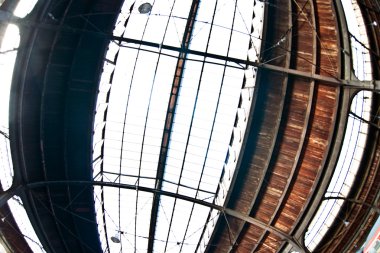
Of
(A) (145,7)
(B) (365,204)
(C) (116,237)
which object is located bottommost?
(C) (116,237)

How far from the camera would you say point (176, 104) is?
21.2 metres

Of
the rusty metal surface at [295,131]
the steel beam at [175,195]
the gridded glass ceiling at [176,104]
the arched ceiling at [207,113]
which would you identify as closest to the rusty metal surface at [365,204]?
the arched ceiling at [207,113]

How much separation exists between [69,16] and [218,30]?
860 centimetres

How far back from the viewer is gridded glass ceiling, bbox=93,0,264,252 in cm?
2011

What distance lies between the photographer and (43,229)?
2358cm

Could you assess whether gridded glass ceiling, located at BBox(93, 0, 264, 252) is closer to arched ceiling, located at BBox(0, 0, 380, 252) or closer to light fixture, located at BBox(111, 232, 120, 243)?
arched ceiling, located at BBox(0, 0, 380, 252)

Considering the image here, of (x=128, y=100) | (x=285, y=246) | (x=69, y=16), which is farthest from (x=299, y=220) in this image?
(x=69, y=16)

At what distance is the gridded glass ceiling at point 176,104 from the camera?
20.1m

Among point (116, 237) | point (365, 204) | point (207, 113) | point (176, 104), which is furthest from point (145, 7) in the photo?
point (365, 204)

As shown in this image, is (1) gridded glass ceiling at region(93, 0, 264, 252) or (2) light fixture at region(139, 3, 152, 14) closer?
(2) light fixture at region(139, 3, 152, 14)

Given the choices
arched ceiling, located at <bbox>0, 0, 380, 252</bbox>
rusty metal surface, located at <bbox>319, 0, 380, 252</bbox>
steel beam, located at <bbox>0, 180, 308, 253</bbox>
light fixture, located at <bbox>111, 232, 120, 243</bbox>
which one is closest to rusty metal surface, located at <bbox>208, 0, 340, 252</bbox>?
arched ceiling, located at <bbox>0, 0, 380, 252</bbox>

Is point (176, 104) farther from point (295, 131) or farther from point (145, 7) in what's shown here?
point (295, 131)

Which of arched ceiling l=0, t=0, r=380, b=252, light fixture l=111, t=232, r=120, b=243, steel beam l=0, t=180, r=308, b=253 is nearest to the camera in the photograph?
arched ceiling l=0, t=0, r=380, b=252

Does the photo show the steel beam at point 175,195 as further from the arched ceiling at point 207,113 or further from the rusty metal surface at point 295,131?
the rusty metal surface at point 295,131
